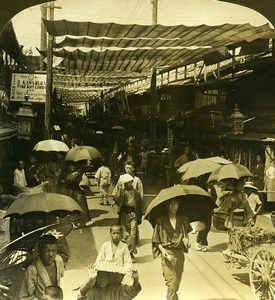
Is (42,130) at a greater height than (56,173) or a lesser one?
greater

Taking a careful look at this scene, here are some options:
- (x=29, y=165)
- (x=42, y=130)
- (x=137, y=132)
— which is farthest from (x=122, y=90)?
(x=29, y=165)

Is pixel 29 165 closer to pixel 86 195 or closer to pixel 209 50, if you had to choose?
pixel 86 195

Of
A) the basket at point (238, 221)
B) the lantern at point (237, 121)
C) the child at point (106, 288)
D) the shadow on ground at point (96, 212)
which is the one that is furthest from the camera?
the basket at point (238, 221)

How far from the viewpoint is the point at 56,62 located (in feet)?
13.6

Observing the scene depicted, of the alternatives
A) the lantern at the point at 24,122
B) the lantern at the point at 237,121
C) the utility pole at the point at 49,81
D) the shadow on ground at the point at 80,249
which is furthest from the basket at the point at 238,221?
the lantern at the point at 24,122

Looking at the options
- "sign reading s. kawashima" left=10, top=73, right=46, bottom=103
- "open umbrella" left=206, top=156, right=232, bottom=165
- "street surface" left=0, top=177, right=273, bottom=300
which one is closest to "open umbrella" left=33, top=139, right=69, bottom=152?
"sign reading s. kawashima" left=10, top=73, right=46, bottom=103

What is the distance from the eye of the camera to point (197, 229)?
14.3 ft

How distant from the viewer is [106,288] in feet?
13.3

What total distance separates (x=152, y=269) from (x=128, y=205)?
58 centimetres

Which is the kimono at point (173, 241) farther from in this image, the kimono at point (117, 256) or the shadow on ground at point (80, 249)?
the shadow on ground at point (80, 249)

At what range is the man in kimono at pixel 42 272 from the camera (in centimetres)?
395

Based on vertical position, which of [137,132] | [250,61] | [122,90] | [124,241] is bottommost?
[124,241]

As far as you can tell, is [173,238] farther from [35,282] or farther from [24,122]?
[24,122]

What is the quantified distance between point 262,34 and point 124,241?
2143 mm
